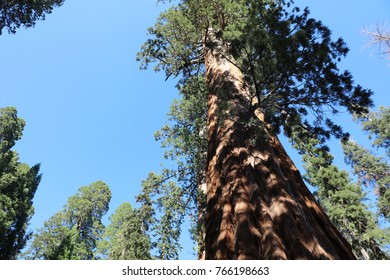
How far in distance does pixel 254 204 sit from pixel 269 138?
133cm

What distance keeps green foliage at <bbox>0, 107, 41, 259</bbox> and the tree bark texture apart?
16145 millimetres

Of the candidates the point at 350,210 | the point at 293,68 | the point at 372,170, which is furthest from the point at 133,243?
the point at 372,170

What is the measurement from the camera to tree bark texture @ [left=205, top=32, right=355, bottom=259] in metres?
2.23

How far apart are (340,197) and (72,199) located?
23032mm

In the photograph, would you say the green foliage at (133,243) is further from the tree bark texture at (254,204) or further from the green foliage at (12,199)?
the green foliage at (12,199)

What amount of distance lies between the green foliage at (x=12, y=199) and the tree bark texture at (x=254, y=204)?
16145 mm

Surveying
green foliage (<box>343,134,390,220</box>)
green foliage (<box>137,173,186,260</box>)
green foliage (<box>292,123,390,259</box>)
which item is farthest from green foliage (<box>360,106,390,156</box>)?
green foliage (<box>137,173,186,260</box>)

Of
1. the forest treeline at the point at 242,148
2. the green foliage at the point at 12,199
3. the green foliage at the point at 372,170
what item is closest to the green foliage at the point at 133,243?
the forest treeline at the point at 242,148

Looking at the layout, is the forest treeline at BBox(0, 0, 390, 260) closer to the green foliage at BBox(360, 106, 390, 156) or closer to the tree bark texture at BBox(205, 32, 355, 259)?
the tree bark texture at BBox(205, 32, 355, 259)

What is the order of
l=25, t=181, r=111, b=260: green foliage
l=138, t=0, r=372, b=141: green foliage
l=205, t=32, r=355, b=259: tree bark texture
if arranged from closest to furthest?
l=205, t=32, r=355, b=259: tree bark texture
l=138, t=0, r=372, b=141: green foliage
l=25, t=181, r=111, b=260: green foliage

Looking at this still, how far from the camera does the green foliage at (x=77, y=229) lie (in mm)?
19953

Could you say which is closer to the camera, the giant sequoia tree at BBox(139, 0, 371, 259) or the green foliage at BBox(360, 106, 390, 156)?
the giant sequoia tree at BBox(139, 0, 371, 259)

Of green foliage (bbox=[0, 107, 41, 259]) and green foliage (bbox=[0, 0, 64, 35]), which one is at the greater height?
green foliage (bbox=[0, 0, 64, 35])
